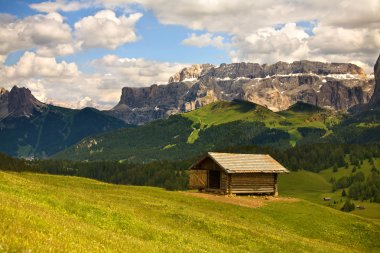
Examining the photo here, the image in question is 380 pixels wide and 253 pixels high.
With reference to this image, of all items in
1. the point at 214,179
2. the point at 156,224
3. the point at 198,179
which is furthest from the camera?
the point at 214,179

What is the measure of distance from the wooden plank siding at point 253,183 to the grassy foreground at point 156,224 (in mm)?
A: 8469

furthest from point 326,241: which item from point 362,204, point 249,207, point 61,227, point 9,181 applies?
point 362,204

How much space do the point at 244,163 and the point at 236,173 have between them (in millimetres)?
3292

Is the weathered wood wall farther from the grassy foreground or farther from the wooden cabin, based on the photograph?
the grassy foreground

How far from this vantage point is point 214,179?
82.0 metres

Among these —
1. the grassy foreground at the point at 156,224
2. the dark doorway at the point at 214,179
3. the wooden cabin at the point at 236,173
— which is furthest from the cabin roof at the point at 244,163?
Answer: the grassy foreground at the point at 156,224

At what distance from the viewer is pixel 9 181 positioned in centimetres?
3847

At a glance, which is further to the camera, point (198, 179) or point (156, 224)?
point (198, 179)

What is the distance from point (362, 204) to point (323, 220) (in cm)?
14609

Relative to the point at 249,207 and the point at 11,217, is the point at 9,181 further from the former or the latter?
the point at 249,207

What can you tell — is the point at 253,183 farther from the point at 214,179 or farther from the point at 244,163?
the point at 214,179

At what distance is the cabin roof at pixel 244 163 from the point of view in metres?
73.5

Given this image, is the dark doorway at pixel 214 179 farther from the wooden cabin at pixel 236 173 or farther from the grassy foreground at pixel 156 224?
the grassy foreground at pixel 156 224

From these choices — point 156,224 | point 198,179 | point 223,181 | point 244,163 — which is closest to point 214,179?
point 198,179
